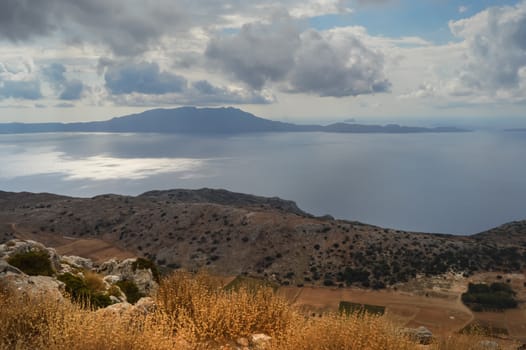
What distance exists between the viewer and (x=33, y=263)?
397 inches

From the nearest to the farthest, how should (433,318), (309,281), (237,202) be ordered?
(433,318), (309,281), (237,202)

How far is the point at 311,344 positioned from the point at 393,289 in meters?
40.1

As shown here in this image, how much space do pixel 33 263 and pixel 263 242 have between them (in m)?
46.6

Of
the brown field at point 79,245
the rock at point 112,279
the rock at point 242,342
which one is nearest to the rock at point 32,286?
the rock at point 112,279

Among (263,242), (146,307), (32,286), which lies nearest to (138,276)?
(32,286)

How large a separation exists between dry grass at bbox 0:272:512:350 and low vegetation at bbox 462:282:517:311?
36696 millimetres

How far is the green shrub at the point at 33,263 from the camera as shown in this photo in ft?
32.1

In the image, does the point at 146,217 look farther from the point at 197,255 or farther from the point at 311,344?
the point at 311,344

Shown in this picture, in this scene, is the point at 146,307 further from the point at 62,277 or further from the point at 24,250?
the point at 24,250

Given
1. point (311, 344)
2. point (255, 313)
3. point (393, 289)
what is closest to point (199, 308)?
point (255, 313)

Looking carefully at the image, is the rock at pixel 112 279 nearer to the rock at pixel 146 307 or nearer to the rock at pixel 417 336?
the rock at pixel 146 307

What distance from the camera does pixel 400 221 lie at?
6673 inches

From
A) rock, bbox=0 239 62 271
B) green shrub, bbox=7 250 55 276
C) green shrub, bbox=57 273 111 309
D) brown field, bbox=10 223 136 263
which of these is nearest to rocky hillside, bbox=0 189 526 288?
brown field, bbox=10 223 136 263

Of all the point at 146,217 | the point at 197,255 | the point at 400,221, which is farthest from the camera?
the point at 400,221
